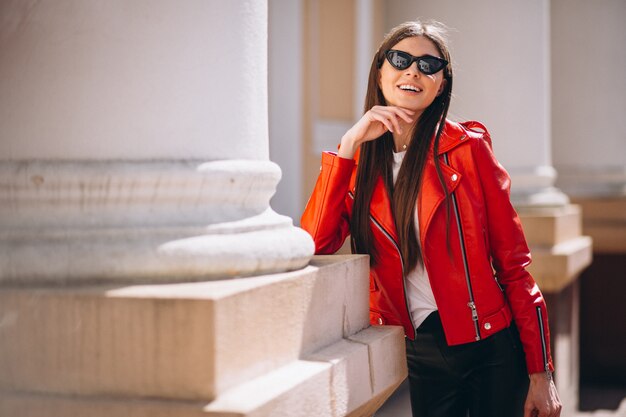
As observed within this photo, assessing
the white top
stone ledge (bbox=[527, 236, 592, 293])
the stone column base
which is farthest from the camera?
stone ledge (bbox=[527, 236, 592, 293])

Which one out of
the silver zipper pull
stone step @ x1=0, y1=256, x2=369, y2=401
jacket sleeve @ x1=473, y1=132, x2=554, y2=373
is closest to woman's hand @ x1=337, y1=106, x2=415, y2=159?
jacket sleeve @ x1=473, y1=132, x2=554, y2=373

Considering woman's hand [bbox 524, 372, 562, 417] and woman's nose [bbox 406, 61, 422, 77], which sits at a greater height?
woman's nose [bbox 406, 61, 422, 77]

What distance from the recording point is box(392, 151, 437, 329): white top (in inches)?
118

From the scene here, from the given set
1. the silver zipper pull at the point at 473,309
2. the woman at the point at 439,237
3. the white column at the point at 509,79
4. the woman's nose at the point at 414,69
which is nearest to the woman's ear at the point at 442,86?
the woman at the point at 439,237

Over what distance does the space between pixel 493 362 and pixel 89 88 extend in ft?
5.04

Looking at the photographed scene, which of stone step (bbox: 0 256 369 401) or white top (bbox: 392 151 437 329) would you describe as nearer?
stone step (bbox: 0 256 369 401)

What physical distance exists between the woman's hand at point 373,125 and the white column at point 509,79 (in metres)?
4.31

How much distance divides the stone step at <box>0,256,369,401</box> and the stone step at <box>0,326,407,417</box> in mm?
27

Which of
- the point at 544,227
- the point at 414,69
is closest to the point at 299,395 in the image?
the point at 414,69

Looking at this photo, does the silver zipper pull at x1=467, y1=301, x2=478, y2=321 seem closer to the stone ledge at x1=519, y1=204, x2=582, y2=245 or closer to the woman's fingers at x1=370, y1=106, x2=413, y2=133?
the woman's fingers at x1=370, y1=106, x2=413, y2=133

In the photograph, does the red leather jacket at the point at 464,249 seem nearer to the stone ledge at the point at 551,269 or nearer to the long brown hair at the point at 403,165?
the long brown hair at the point at 403,165

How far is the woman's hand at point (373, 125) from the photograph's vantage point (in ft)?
9.52

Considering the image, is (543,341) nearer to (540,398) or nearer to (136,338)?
(540,398)

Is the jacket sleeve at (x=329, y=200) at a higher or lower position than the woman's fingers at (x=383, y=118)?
lower
